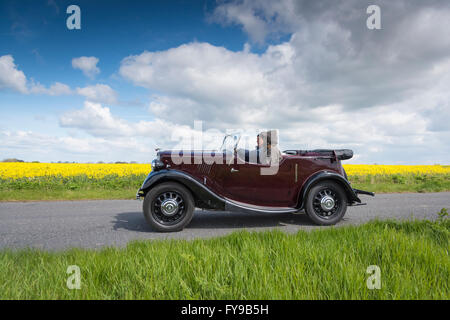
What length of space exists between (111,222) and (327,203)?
13.8 ft

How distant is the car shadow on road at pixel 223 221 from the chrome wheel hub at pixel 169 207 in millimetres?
432

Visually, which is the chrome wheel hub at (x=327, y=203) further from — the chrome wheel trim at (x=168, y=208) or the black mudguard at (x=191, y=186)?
the chrome wheel trim at (x=168, y=208)

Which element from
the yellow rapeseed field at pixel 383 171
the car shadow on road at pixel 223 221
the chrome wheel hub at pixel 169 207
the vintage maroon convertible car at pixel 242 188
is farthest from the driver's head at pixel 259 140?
the yellow rapeseed field at pixel 383 171

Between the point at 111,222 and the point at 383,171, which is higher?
the point at 383,171

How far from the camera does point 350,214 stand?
5.79 meters

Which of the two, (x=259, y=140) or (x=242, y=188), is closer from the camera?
(x=242, y=188)

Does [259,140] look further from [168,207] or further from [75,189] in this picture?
[75,189]

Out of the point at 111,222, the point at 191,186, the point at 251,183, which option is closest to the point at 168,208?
the point at 191,186

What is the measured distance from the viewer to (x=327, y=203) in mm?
4984

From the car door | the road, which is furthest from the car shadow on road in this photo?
the car door

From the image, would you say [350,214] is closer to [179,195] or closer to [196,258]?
[179,195]

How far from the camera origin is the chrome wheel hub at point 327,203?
496 cm

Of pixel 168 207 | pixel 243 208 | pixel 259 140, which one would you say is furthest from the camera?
pixel 259 140

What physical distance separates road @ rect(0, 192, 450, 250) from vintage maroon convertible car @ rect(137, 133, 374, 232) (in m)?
0.34
